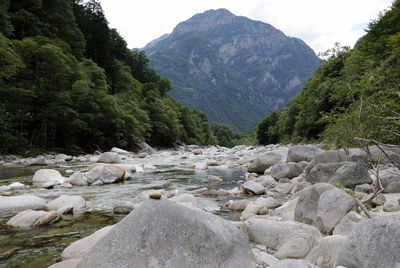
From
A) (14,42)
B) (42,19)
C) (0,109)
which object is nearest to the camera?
(0,109)

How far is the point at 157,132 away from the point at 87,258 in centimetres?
4621

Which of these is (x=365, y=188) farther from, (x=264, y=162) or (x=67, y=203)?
(x=264, y=162)

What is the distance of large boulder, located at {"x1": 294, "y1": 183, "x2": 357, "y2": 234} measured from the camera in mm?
4102

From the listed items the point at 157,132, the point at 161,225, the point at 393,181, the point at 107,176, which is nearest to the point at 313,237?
the point at 161,225

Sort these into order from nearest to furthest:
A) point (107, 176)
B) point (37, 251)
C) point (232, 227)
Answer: point (232, 227) < point (37, 251) < point (107, 176)

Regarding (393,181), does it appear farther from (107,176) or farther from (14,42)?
(14,42)

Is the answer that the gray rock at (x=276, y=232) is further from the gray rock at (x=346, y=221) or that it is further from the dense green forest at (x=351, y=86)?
the dense green forest at (x=351, y=86)

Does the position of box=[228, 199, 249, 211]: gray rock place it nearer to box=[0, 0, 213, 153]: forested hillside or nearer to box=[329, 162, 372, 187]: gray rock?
box=[329, 162, 372, 187]: gray rock

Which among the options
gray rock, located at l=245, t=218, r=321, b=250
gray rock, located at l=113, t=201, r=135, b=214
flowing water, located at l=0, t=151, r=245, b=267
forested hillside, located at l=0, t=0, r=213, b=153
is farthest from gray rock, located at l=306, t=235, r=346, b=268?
forested hillside, located at l=0, t=0, r=213, b=153

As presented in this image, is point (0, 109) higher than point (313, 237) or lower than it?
higher

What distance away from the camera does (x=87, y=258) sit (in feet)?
8.73

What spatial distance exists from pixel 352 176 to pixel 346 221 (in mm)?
3304

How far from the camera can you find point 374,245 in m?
2.36

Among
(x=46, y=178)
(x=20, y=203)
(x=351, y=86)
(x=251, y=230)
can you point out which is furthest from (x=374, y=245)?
(x=46, y=178)
